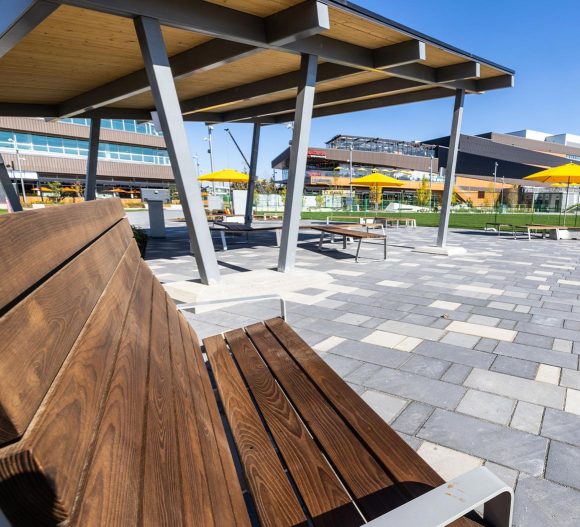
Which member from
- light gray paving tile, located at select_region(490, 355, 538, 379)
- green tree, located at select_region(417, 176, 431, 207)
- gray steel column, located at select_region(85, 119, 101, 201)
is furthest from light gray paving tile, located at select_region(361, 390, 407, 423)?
green tree, located at select_region(417, 176, 431, 207)

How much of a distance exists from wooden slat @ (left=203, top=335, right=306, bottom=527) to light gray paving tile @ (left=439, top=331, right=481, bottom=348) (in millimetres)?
2741

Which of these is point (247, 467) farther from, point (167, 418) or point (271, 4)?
point (271, 4)

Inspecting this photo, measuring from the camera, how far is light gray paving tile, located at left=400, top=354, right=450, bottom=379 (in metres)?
3.30

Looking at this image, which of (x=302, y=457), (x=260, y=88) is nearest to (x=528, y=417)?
(x=302, y=457)

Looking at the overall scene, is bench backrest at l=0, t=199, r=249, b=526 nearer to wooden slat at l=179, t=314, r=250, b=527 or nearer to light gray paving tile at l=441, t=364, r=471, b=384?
wooden slat at l=179, t=314, r=250, b=527

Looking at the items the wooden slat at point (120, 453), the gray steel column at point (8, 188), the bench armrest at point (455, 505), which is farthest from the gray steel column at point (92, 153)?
the bench armrest at point (455, 505)

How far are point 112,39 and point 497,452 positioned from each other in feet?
23.9

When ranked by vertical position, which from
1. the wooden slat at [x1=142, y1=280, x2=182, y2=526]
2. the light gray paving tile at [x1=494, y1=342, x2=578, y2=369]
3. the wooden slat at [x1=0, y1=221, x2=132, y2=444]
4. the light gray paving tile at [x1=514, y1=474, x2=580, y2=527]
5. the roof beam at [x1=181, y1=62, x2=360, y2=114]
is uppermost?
the roof beam at [x1=181, y1=62, x2=360, y2=114]

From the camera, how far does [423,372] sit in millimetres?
3322

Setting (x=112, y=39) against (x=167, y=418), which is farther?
(x=112, y=39)

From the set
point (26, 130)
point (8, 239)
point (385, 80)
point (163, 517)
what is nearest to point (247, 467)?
point (163, 517)

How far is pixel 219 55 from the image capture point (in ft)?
21.0

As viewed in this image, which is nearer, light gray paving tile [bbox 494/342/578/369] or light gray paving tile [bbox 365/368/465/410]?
light gray paving tile [bbox 365/368/465/410]

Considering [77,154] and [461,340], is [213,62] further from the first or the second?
[77,154]
